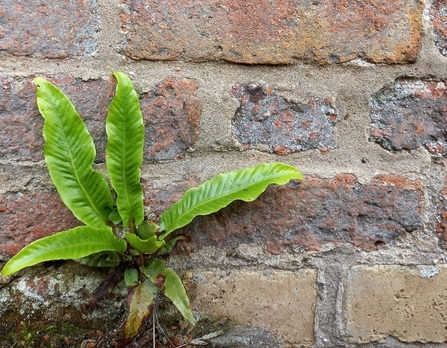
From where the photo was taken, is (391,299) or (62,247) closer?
(62,247)

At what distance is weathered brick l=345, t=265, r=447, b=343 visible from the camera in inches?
29.3

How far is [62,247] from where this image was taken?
2.02ft

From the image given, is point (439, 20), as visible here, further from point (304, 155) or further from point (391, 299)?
point (391, 299)

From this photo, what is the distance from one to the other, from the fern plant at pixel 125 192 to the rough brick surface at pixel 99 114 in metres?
0.03

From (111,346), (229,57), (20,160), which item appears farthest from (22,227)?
(229,57)

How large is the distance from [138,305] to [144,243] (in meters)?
0.09

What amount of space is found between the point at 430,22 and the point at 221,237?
49 cm

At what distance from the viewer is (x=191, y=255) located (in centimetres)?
73

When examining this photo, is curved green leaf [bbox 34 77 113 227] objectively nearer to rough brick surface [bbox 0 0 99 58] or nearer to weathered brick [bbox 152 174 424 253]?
rough brick surface [bbox 0 0 99 58]

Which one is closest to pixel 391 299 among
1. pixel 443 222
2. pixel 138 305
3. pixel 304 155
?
pixel 443 222

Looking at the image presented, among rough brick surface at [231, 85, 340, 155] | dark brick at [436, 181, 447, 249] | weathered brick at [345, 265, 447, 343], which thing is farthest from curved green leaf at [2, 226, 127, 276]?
dark brick at [436, 181, 447, 249]

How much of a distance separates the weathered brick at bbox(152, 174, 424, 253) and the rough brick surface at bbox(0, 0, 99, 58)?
1.09ft

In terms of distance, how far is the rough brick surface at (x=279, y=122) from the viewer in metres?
0.73

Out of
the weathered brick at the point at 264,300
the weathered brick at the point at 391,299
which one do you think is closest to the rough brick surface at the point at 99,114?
the weathered brick at the point at 264,300
